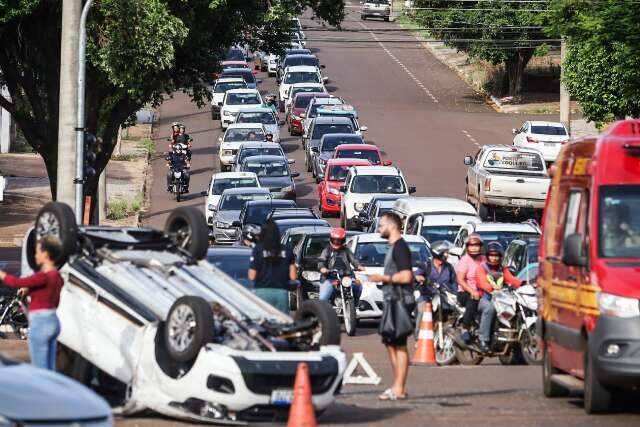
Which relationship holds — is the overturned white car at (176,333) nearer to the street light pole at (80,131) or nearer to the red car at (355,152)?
the street light pole at (80,131)

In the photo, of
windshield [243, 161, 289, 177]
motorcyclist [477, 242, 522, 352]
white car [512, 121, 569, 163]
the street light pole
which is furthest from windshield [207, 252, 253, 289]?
white car [512, 121, 569, 163]

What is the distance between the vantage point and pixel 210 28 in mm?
37656

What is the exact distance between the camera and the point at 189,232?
1514cm

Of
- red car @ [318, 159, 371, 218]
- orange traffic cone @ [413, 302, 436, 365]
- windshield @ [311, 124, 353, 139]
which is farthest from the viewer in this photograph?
windshield @ [311, 124, 353, 139]

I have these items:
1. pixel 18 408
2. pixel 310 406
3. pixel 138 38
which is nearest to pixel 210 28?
pixel 138 38

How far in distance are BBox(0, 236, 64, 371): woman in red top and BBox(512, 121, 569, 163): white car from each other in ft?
127

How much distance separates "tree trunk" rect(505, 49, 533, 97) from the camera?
6950 cm

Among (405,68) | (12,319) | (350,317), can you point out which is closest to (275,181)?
(350,317)

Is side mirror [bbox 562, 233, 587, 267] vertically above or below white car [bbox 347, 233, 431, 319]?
above

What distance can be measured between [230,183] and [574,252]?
29.8 m

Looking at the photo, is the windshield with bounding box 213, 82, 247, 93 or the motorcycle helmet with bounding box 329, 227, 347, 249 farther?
the windshield with bounding box 213, 82, 247, 93

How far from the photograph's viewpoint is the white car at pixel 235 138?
52.2m

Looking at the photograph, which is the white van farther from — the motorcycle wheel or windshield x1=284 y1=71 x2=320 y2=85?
windshield x1=284 y1=71 x2=320 y2=85

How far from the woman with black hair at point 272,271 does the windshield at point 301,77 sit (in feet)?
175
